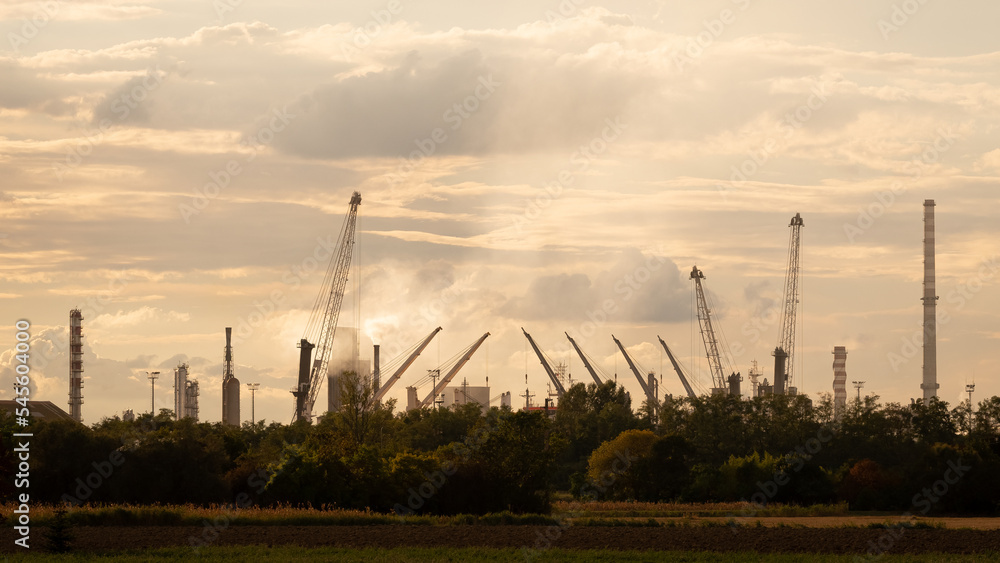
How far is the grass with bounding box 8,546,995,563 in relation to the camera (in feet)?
133

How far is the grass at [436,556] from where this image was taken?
4069cm

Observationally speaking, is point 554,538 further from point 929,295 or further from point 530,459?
point 929,295

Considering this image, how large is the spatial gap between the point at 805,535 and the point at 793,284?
15321 cm

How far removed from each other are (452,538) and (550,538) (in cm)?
449

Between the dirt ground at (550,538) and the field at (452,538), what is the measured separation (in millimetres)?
47

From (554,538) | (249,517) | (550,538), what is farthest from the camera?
(249,517)

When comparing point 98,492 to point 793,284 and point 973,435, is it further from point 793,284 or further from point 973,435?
point 793,284

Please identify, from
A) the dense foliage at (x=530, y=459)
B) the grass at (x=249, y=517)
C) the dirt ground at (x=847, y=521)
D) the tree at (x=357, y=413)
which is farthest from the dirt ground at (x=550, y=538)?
the tree at (x=357, y=413)

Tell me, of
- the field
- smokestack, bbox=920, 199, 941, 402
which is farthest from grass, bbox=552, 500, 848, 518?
smokestack, bbox=920, 199, 941, 402

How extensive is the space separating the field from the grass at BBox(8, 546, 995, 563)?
50 millimetres

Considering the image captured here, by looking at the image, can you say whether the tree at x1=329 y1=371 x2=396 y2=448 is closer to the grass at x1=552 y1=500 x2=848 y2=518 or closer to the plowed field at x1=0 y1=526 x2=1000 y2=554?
the grass at x1=552 y1=500 x2=848 y2=518

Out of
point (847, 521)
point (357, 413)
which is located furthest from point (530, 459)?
point (847, 521)

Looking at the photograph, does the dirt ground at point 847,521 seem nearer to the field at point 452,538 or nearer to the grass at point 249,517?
the field at point 452,538

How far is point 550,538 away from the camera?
→ 161 feet
